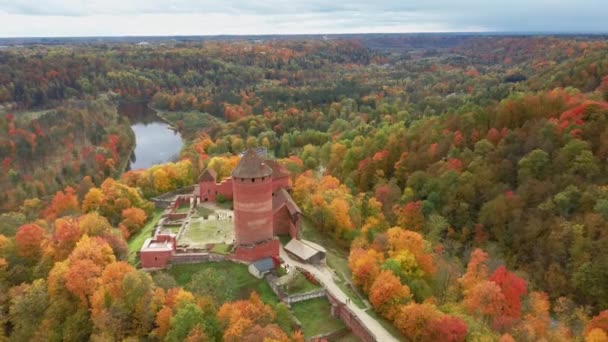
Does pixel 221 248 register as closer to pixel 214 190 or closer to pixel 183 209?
pixel 183 209

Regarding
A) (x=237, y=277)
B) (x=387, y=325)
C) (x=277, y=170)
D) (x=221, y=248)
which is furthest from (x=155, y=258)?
(x=387, y=325)

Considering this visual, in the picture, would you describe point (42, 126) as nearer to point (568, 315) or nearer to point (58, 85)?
point (58, 85)

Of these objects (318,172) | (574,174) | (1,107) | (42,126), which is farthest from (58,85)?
(574,174)

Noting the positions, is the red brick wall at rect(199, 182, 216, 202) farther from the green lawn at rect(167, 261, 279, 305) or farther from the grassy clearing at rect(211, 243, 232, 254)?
the green lawn at rect(167, 261, 279, 305)

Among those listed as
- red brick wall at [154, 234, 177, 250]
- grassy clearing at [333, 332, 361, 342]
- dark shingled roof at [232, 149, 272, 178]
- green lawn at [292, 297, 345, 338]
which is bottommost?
grassy clearing at [333, 332, 361, 342]

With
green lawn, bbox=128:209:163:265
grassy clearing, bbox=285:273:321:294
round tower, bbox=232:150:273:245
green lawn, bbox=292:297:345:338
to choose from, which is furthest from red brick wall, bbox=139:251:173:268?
green lawn, bbox=292:297:345:338
